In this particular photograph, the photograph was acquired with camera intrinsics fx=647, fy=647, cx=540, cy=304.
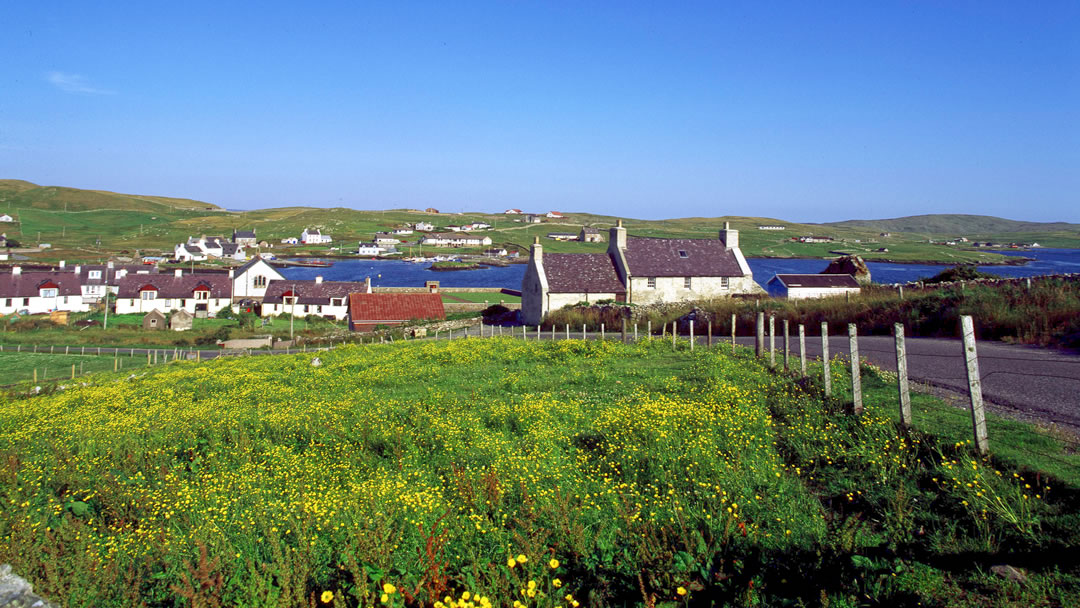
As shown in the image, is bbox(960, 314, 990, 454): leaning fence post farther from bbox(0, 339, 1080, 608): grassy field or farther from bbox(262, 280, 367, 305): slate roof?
bbox(262, 280, 367, 305): slate roof

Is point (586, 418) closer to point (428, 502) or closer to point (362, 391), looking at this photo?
point (428, 502)

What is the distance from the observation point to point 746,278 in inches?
1893

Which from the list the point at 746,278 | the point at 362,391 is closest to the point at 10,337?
the point at 362,391

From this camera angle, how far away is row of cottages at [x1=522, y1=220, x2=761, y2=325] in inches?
1762

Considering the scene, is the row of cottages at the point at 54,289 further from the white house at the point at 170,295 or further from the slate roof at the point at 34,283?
the white house at the point at 170,295

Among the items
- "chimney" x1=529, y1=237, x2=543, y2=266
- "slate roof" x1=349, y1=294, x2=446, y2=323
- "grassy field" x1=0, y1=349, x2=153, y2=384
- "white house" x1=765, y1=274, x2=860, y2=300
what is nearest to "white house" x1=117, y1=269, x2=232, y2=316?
"grassy field" x1=0, y1=349, x2=153, y2=384

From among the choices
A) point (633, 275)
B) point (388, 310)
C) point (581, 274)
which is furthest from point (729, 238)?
point (388, 310)

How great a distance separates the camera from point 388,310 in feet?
183

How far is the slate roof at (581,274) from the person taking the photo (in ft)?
147

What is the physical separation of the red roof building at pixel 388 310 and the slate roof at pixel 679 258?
1780 cm

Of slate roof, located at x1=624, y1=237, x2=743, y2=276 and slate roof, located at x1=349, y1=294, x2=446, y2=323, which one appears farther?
slate roof, located at x1=349, y1=294, x2=446, y2=323

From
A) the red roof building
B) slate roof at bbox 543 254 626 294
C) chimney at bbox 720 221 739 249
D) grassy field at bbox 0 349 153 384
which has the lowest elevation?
grassy field at bbox 0 349 153 384

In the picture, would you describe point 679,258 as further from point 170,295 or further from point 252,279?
point 252,279

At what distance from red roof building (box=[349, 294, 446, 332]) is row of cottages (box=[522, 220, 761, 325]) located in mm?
11571
